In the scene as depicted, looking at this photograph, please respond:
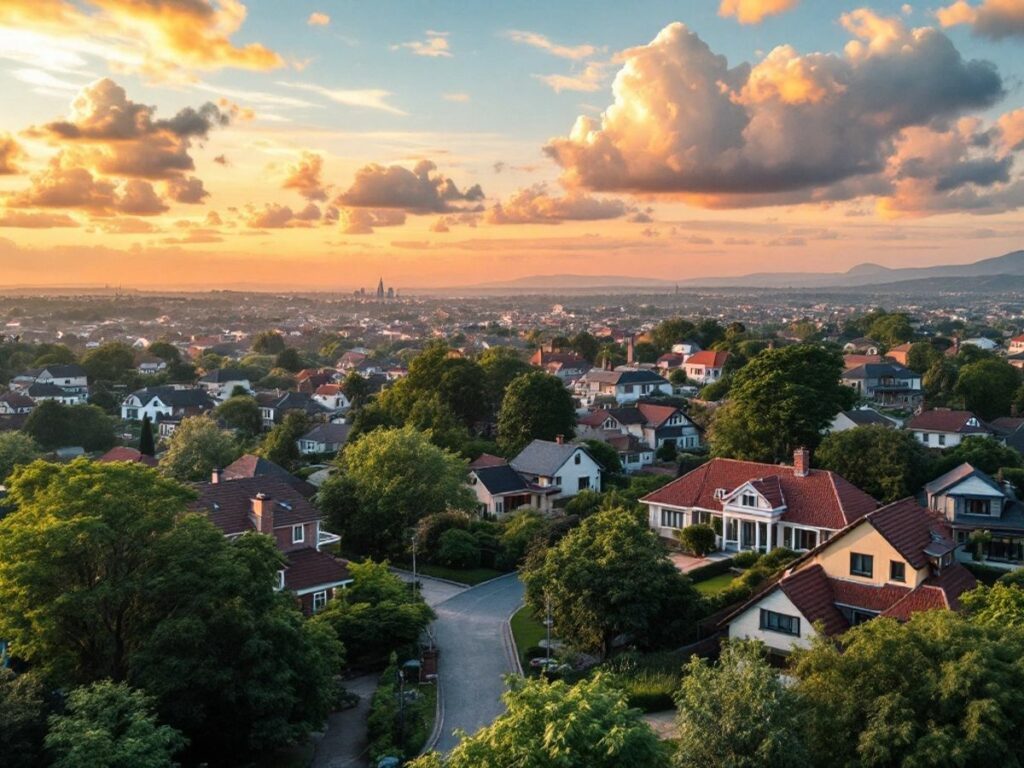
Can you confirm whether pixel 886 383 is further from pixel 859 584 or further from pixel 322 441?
pixel 859 584

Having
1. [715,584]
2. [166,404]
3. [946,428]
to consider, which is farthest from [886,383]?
[166,404]

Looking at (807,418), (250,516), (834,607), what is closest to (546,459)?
(807,418)

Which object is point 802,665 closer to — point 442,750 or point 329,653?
point 442,750

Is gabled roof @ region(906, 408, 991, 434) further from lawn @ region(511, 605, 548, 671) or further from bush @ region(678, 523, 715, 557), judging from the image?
lawn @ region(511, 605, 548, 671)

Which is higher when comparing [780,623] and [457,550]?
[780,623]

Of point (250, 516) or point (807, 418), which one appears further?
point (807, 418)
